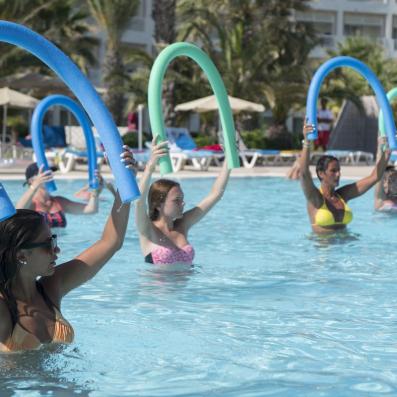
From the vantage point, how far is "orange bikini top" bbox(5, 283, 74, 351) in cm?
366

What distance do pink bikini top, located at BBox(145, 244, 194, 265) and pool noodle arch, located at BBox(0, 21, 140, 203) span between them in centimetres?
306

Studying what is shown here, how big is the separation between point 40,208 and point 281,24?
23.8 m

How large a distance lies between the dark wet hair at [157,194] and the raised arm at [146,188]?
114mm

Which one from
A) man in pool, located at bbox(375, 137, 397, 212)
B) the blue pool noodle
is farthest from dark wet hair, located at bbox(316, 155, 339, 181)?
the blue pool noodle

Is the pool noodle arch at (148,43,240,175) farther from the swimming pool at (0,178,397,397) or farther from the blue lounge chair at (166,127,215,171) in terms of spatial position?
the blue lounge chair at (166,127,215,171)

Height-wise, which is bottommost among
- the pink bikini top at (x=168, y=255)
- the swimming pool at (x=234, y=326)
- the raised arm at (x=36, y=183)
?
the swimming pool at (x=234, y=326)

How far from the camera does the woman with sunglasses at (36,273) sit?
3.52 m

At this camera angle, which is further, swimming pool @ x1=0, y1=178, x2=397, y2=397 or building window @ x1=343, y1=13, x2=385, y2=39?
building window @ x1=343, y1=13, x2=385, y2=39

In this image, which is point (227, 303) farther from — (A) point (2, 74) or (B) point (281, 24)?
(B) point (281, 24)

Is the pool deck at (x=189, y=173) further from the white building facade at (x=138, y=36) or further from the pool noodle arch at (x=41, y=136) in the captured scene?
the white building facade at (x=138, y=36)

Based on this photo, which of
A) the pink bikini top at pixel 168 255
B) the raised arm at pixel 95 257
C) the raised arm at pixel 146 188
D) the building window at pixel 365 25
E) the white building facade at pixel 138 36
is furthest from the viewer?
the building window at pixel 365 25

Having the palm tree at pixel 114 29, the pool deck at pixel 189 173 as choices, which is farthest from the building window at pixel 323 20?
the pool deck at pixel 189 173

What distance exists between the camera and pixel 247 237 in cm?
1006

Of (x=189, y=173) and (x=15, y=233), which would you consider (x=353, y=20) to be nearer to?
(x=189, y=173)
